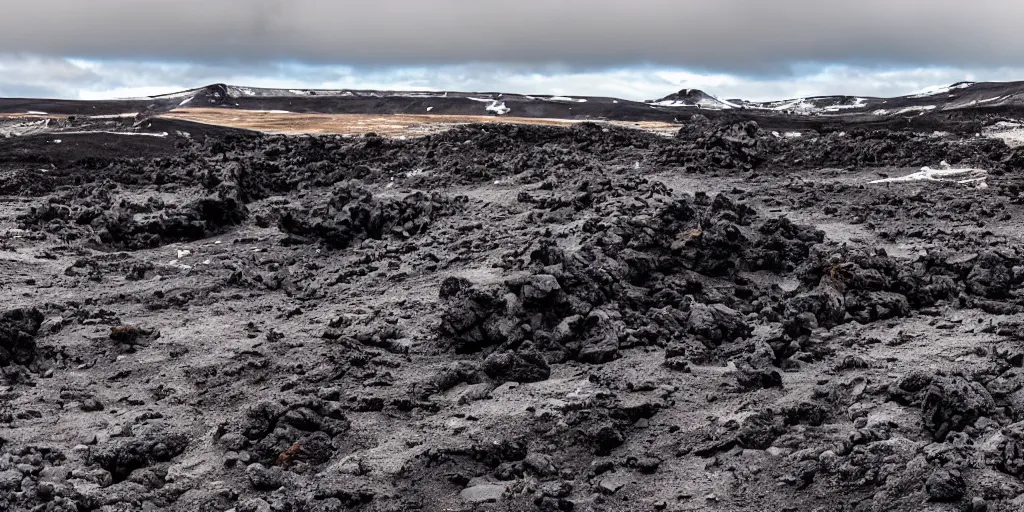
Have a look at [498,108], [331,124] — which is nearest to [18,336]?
[331,124]

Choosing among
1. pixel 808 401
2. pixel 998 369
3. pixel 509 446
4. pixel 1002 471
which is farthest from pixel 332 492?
pixel 998 369

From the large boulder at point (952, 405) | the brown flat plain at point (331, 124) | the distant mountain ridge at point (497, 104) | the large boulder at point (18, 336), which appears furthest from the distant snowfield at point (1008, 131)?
the distant mountain ridge at point (497, 104)

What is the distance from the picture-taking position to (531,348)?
10.9 meters

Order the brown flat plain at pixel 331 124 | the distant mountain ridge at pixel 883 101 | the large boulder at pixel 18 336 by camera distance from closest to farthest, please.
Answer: the large boulder at pixel 18 336 < the brown flat plain at pixel 331 124 < the distant mountain ridge at pixel 883 101

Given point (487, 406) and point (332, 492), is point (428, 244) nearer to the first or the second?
point (487, 406)

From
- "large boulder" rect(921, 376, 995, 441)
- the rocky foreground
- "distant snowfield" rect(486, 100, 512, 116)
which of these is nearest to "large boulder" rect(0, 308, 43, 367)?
the rocky foreground

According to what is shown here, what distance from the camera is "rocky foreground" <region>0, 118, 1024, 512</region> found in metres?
8.08

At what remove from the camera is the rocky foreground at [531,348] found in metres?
8.08

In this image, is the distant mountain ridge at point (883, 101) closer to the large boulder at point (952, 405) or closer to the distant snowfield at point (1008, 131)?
the distant snowfield at point (1008, 131)

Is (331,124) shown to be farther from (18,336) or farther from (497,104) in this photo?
(18,336)

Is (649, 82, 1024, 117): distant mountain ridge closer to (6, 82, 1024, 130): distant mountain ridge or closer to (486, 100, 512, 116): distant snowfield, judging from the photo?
(6, 82, 1024, 130): distant mountain ridge

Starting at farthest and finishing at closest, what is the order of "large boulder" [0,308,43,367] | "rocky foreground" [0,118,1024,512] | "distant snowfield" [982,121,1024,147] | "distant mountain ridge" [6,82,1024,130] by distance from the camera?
"distant mountain ridge" [6,82,1024,130]
"distant snowfield" [982,121,1024,147]
"large boulder" [0,308,43,367]
"rocky foreground" [0,118,1024,512]

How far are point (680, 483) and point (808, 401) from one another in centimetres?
189

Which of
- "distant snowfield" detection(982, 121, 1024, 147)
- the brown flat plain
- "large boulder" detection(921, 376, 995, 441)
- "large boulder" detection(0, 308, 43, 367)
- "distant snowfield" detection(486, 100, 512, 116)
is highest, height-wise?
"distant snowfield" detection(486, 100, 512, 116)
